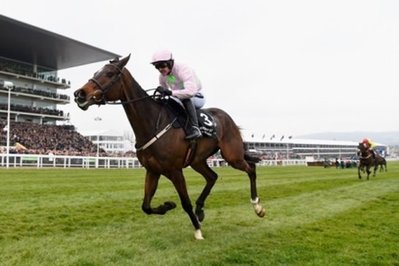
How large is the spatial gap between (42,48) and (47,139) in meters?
16.1

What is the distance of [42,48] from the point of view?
5922 centimetres

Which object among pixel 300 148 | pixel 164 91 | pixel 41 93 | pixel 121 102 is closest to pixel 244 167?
pixel 164 91

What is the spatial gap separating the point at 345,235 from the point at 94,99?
4.27m

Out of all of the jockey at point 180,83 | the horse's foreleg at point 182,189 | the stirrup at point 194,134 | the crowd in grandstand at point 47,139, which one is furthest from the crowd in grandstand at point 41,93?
the horse's foreleg at point 182,189

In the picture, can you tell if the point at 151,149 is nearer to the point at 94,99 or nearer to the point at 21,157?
the point at 94,99

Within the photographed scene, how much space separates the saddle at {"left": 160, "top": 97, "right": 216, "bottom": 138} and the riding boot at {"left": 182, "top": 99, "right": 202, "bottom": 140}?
0.20 ft

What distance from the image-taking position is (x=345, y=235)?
6.61 metres

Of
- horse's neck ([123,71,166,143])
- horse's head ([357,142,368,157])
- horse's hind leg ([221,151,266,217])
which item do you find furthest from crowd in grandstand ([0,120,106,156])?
horse's neck ([123,71,166,143])

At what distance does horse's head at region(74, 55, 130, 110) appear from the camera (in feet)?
17.5

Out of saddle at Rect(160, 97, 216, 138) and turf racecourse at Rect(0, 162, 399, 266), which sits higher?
saddle at Rect(160, 97, 216, 138)

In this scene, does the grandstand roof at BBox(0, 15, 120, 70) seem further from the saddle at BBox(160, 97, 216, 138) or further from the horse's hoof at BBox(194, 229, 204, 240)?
the horse's hoof at BBox(194, 229, 204, 240)

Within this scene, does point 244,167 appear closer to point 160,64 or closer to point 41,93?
point 160,64

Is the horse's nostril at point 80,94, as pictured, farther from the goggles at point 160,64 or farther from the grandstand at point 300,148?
the grandstand at point 300,148

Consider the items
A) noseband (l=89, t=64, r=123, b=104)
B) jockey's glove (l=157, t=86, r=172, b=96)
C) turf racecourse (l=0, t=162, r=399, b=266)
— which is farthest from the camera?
jockey's glove (l=157, t=86, r=172, b=96)
